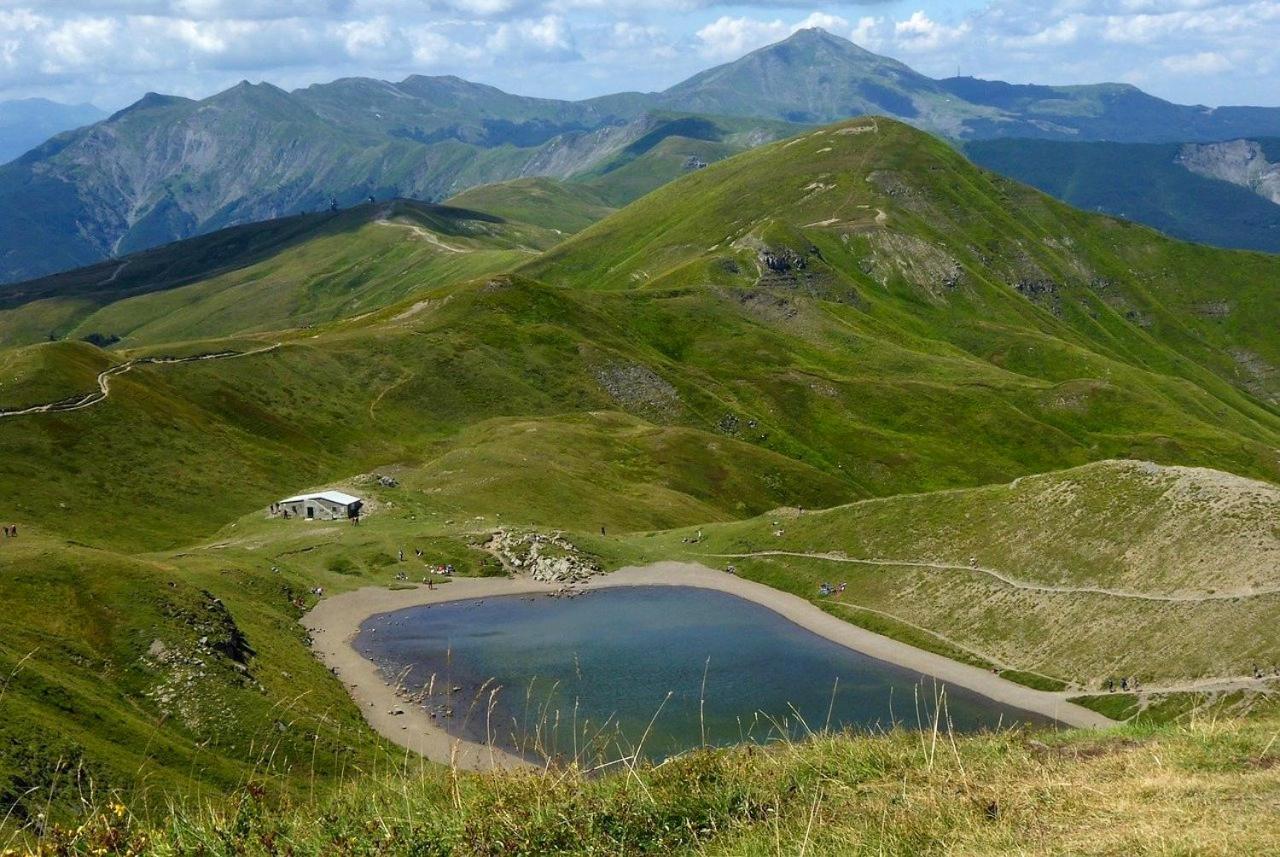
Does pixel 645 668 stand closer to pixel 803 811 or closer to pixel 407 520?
pixel 407 520

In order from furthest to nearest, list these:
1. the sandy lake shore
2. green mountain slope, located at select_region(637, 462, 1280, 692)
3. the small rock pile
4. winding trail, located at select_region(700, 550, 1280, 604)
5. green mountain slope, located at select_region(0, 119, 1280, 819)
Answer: the small rock pile
winding trail, located at select_region(700, 550, 1280, 604)
green mountain slope, located at select_region(637, 462, 1280, 692)
the sandy lake shore
green mountain slope, located at select_region(0, 119, 1280, 819)

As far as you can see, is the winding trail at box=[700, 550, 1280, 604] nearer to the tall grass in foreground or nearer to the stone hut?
the stone hut

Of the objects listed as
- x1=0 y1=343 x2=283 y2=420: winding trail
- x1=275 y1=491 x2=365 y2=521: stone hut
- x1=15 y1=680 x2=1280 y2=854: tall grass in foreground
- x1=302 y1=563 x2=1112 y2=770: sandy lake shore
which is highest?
x1=15 y1=680 x2=1280 y2=854: tall grass in foreground

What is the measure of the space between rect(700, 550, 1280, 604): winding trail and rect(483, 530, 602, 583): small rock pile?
15.5m

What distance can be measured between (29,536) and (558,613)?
5114 cm

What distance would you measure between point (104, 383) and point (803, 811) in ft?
486

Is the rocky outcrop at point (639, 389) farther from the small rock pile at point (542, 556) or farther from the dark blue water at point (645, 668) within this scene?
the dark blue water at point (645, 668)

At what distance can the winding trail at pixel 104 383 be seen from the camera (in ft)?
411

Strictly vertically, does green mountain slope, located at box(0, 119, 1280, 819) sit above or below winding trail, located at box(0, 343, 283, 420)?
below

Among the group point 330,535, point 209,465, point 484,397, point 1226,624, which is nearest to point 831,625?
point 1226,624

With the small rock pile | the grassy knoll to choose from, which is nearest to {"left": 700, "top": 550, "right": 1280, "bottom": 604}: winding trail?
the small rock pile

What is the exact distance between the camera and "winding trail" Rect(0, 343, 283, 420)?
12531 centimetres

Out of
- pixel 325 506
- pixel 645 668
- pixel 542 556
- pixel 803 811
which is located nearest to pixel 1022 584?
pixel 645 668

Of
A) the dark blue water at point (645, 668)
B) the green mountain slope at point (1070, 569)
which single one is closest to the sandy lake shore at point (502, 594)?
the dark blue water at point (645, 668)
